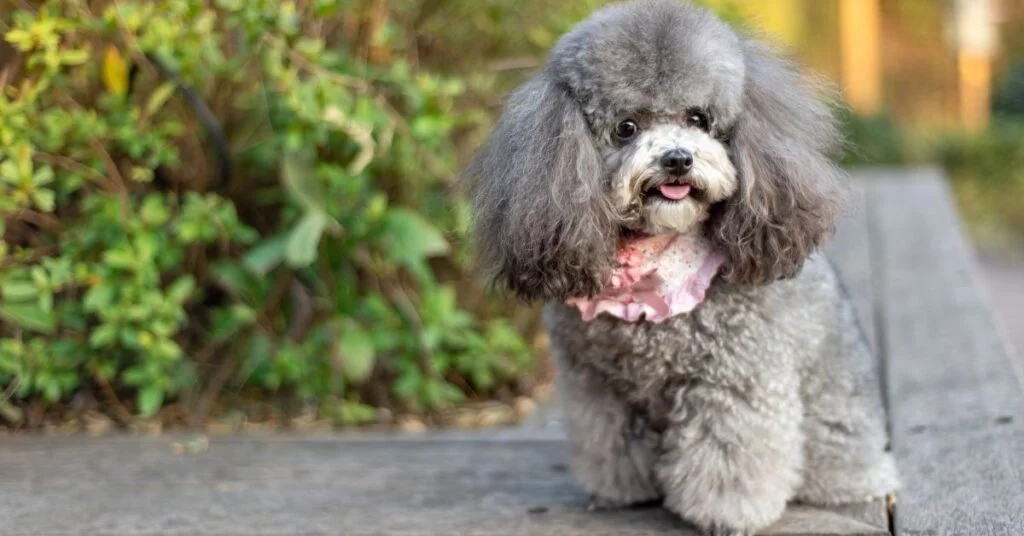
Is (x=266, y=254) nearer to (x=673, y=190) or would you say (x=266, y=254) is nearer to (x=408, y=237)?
(x=408, y=237)

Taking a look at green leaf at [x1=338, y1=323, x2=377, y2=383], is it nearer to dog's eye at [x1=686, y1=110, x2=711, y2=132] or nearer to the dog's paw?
the dog's paw

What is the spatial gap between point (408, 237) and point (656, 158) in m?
1.51

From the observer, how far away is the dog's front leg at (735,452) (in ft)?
8.69

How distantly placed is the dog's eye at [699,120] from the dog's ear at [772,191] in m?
0.06

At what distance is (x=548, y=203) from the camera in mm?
2545

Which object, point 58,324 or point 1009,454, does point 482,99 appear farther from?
point 1009,454

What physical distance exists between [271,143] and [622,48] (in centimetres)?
166

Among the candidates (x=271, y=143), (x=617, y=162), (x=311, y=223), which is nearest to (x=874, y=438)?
(x=617, y=162)

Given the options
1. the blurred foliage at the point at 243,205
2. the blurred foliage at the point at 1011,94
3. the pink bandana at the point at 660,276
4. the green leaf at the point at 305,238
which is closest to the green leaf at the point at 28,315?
the blurred foliage at the point at 243,205

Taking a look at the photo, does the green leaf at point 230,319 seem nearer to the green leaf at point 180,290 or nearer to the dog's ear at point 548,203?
the green leaf at point 180,290

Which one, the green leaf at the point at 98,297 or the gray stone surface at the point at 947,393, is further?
the green leaf at the point at 98,297

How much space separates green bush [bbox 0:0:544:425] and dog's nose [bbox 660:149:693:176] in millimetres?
1423

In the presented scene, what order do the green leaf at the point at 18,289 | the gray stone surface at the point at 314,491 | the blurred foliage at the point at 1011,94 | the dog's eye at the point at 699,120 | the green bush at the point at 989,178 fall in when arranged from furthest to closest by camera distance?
the blurred foliage at the point at 1011,94 < the green bush at the point at 989,178 < the green leaf at the point at 18,289 < the gray stone surface at the point at 314,491 < the dog's eye at the point at 699,120

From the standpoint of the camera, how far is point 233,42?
380cm
